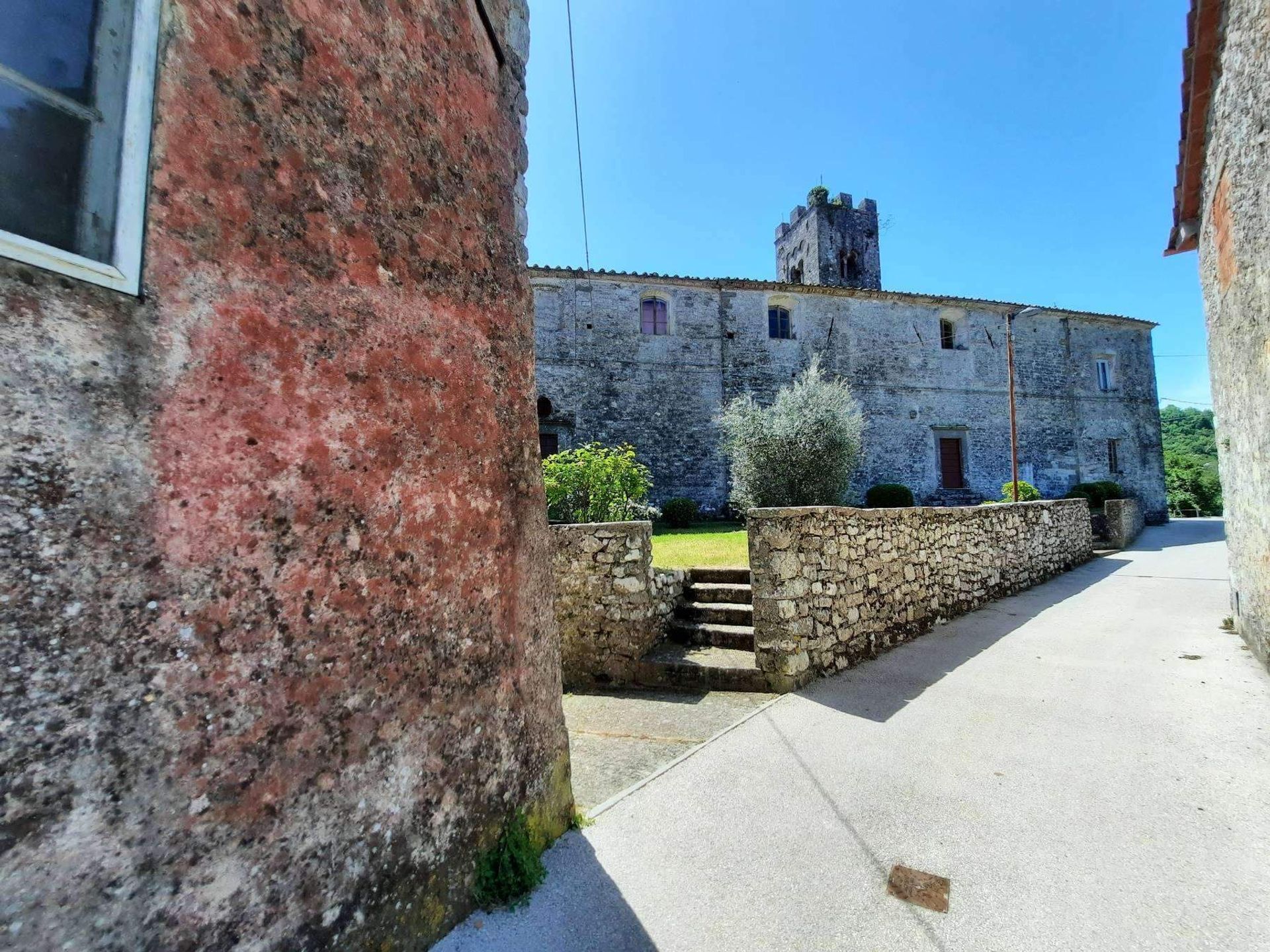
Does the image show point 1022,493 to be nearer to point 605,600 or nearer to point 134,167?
point 605,600

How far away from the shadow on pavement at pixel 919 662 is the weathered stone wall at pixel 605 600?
163cm

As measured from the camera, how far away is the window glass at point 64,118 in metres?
1.21

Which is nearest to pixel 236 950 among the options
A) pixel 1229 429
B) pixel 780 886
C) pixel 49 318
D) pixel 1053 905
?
pixel 49 318

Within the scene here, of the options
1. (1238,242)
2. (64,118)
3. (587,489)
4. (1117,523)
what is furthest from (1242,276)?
(1117,523)

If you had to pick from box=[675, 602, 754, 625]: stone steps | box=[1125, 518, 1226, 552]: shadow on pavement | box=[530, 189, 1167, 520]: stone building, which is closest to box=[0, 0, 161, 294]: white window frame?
box=[675, 602, 754, 625]: stone steps

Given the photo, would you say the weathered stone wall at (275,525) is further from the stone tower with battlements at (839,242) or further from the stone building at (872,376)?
the stone tower with battlements at (839,242)

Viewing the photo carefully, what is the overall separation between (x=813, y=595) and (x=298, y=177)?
483cm

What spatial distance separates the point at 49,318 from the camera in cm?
122

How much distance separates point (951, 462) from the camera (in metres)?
20.9

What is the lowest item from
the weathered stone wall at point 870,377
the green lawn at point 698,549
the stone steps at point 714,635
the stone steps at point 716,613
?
the stone steps at point 714,635

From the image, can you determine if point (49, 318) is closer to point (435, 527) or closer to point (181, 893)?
point (435, 527)

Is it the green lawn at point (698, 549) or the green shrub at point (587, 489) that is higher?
the green shrub at point (587, 489)

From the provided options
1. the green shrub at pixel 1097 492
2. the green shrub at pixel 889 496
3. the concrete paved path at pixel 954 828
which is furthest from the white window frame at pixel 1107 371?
the concrete paved path at pixel 954 828

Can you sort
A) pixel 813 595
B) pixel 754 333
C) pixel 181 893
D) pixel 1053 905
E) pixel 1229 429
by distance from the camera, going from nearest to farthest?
pixel 181 893, pixel 1053 905, pixel 813 595, pixel 1229 429, pixel 754 333
